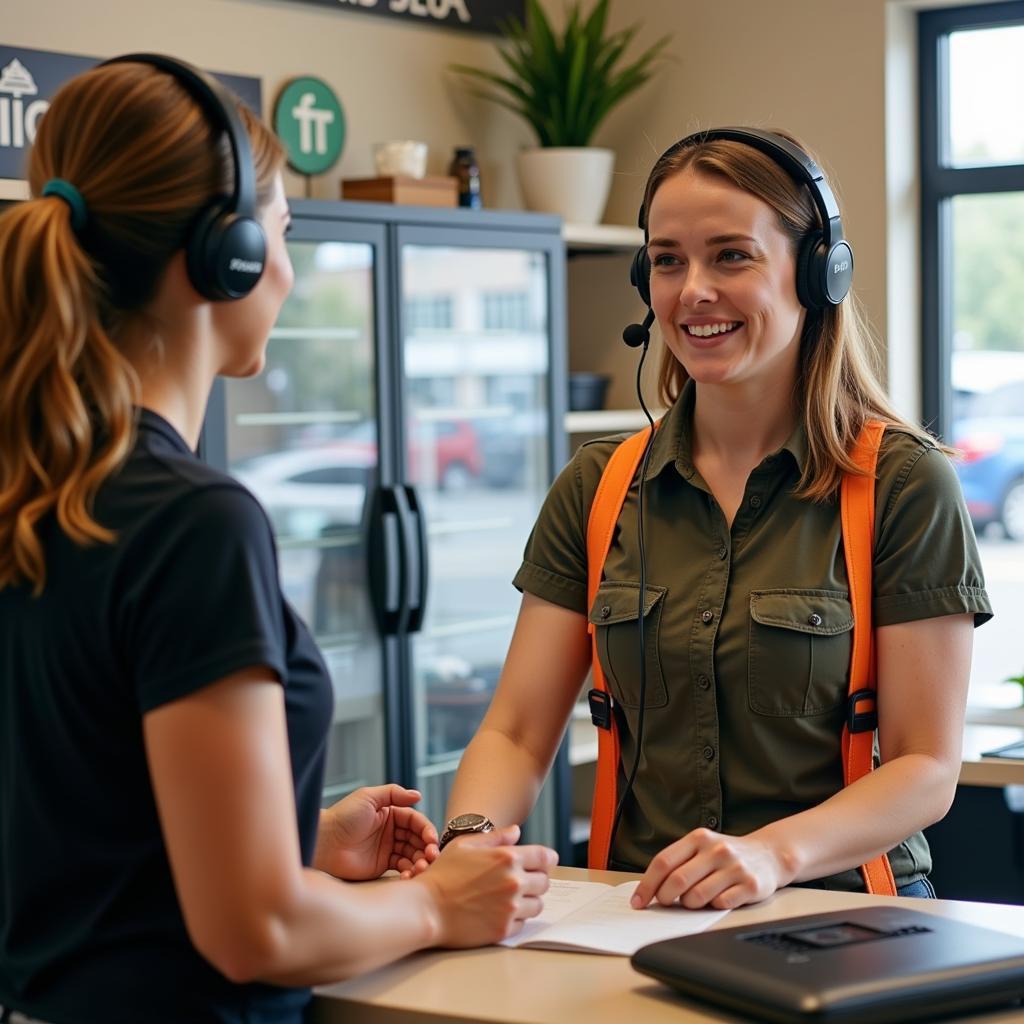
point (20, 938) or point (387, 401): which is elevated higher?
point (387, 401)

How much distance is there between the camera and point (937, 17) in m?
4.12

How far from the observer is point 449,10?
4242 mm

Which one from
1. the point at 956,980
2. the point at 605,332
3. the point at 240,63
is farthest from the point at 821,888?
the point at 605,332

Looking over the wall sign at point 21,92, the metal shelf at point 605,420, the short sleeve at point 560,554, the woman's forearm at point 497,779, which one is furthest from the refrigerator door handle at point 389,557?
the woman's forearm at point 497,779

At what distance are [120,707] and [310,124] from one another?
2968mm

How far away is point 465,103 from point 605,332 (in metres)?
0.80

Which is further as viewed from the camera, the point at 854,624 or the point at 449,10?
the point at 449,10

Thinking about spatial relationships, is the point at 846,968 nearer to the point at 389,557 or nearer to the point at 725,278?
the point at 725,278

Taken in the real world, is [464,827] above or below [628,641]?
below

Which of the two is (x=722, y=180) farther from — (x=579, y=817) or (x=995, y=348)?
(x=579, y=817)

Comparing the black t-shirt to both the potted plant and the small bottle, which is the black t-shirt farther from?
the potted plant

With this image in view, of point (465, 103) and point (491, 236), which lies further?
point (465, 103)

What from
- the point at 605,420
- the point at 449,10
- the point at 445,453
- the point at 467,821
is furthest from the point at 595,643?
the point at 449,10

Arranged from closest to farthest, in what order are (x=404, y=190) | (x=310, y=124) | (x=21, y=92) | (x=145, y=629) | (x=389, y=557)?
(x=145, y=629), (x=21, y=92), (x=389, y=557), (x=404, y=190), (x=310, y=124)
